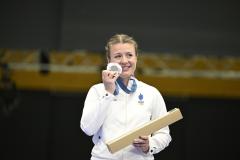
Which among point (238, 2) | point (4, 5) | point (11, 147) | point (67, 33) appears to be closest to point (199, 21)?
point (238, 2)

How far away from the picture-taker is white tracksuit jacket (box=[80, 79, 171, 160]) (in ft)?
5.85

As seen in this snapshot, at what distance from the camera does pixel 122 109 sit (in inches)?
74.0

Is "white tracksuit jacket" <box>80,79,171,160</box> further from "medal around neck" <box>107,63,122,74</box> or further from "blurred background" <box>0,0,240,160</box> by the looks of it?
"blurred background" <box>0,0,240,160</box>

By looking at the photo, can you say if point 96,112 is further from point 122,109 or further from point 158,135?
point 158,135

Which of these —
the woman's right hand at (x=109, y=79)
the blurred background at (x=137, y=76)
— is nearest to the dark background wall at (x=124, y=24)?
the blurred background at (x=137, y=76)

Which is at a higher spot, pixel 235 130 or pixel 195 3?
pixel 195 3

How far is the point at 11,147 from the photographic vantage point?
13.1 ft

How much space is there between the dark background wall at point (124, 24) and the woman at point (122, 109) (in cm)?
127

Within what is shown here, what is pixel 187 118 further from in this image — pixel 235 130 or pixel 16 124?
pixel 16 124

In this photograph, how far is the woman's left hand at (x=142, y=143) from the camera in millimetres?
1786

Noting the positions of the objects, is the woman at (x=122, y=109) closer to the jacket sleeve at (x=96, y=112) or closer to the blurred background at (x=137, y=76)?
the jacket sleeve at (x=96, y=112)

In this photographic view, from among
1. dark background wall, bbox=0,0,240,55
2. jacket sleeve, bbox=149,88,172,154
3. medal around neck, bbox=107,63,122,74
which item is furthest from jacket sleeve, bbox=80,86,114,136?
dark background wall, bbox=0,0,240,55

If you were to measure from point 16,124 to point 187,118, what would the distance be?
1697 millimetres

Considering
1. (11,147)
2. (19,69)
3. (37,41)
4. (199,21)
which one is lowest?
(11,147)
